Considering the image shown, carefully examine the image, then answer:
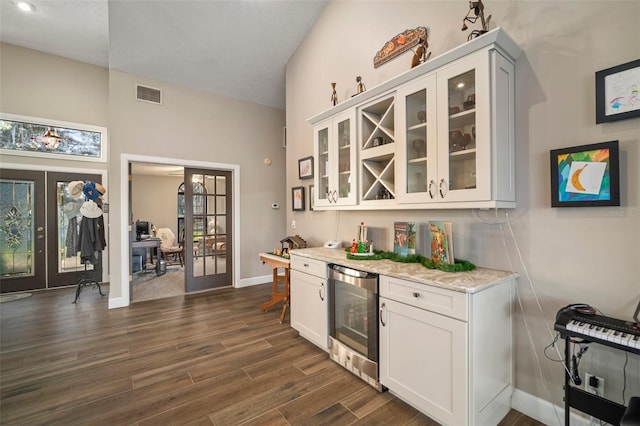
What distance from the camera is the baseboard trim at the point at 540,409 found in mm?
1624

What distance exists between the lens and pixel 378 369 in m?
2.05

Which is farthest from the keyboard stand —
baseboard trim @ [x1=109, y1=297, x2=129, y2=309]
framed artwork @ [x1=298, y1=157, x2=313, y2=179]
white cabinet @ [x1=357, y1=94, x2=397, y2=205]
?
baseboard trim @ [x1=109, y1=297, x2=129, y2=309]

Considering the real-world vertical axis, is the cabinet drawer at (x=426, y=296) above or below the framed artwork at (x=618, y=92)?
below

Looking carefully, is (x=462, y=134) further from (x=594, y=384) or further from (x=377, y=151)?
(x=594, y=384)

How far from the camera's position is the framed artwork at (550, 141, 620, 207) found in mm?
1478

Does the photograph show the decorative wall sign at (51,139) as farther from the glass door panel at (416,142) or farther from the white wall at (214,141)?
the glass door panel at (416,142)

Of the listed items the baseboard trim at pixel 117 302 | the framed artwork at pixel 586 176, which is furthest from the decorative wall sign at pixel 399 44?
the baseboard trim at pixel 117 302

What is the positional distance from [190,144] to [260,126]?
1.34 metres

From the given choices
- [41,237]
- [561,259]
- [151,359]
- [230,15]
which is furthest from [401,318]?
[41,237]

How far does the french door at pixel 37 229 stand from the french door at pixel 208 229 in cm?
188

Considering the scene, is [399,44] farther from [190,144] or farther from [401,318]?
[190,144]

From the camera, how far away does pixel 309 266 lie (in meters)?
2.77

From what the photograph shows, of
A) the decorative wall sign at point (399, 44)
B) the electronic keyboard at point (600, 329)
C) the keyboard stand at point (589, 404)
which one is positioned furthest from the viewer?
the decorative wall sign at point (399, 44)

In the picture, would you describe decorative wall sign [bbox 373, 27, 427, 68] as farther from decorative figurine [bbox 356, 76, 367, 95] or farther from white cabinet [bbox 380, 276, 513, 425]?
white cabinet [bbox 380, 276, 513, 425]
